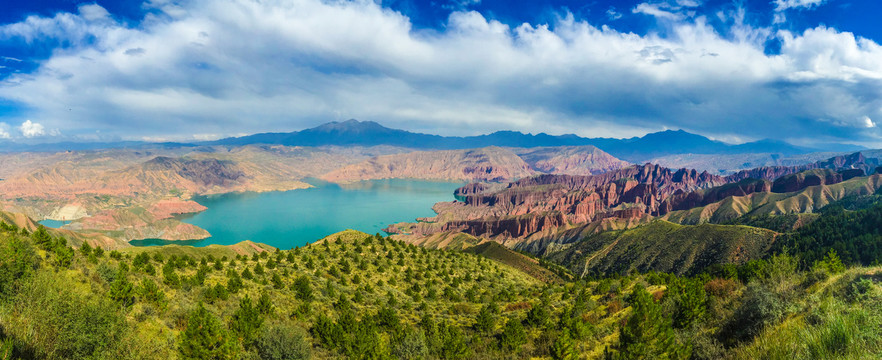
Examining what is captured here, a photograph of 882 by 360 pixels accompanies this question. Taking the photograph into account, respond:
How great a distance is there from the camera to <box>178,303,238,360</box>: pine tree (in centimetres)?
2038

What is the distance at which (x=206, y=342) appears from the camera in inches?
821

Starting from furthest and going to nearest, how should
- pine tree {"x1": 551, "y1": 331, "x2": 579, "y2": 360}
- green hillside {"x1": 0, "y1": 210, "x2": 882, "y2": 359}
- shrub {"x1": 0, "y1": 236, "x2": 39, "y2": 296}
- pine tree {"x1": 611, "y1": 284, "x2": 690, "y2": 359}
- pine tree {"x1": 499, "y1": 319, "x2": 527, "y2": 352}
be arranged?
pine tree {"x1": 499, "y1": 319, "x2": 527, "y2": 352}
pine tree {"x1": 551, "y1": 331, "x2": 579, "y2": 360}
pine tree {"x1": 611, "y1": 284, "x2": 690, "y2": 359}
shrub {"x1": 0, "y1": 236, "x2": 39, "y2": 296}
green hillside {"x1": 0, "y1": 210, "x2": 882, "y2": 359}

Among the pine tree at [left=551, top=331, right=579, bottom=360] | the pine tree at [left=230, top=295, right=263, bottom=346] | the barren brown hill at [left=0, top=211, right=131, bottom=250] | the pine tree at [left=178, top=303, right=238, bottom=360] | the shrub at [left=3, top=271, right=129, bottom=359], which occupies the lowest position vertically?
the barren brown hill at [left=0, top=211, right=131, bottom=250]

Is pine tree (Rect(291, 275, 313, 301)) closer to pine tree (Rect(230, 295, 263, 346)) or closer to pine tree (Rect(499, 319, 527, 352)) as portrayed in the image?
pine tree (Rect(230, 295, 263, 346))

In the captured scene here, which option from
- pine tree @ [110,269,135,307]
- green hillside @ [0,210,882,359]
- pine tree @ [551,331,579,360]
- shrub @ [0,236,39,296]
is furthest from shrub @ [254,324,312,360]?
pine tree @ [551,331,579,360]

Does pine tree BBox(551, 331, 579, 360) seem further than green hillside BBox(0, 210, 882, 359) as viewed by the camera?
Yes

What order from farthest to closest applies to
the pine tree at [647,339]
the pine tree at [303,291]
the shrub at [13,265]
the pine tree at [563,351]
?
the pine tree at [303,291]
the pine tree at [563,351]
the pine tree at [647,339]
the shrub at [13,265]

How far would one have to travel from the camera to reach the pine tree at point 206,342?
20.4m

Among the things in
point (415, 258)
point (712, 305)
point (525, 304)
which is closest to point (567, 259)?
point (415, 258)

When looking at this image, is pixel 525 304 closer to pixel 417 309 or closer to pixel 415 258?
pixel 417 309

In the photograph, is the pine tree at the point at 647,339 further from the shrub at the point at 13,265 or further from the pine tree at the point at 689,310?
the shrub at the point at 13,265

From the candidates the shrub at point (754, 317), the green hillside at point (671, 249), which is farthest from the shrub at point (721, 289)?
the green hillside at point (671, 249)

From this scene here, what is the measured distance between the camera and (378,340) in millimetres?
27672

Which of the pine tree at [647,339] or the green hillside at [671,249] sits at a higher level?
the pine tree at [647,339]
